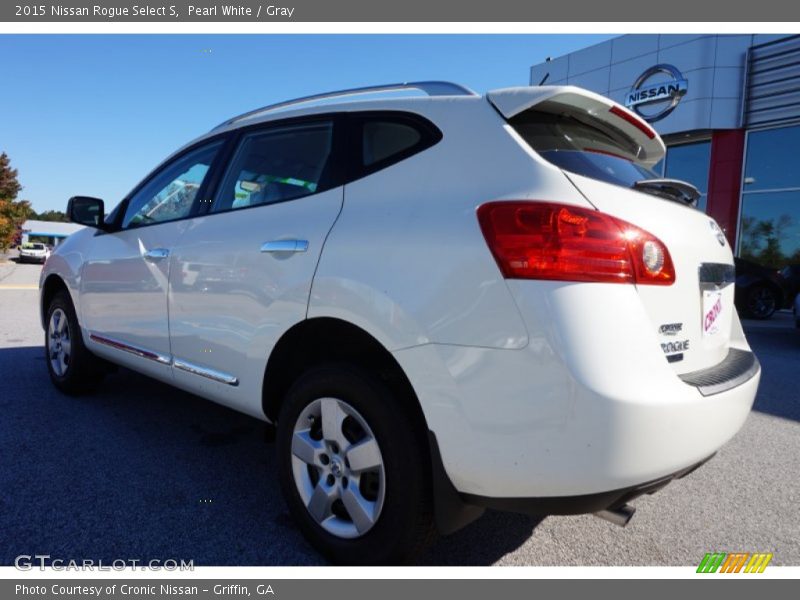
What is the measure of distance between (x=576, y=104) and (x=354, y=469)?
160 centimetres

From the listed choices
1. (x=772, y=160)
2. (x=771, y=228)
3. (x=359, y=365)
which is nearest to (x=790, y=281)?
(x=771, y=228)

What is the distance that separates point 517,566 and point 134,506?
1.73 m

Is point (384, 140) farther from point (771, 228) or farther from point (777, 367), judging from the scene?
point (771, 228)

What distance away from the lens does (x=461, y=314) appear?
1.64m

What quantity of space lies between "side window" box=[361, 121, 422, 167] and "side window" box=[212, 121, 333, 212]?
200 millimetres

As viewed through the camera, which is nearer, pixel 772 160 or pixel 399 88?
pixel 399 88

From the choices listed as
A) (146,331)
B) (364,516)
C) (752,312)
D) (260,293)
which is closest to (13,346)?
(146,331)

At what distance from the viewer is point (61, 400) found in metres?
4.04

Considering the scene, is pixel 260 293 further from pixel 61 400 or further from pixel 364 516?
pixel 61 400

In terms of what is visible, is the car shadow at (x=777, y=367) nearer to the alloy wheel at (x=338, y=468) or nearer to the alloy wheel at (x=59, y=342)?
the alloy wheel at (x=338, y=468)

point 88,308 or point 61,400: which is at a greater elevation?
point 88,308

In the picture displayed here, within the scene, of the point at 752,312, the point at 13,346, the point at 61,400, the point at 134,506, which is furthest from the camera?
the point at 752,312

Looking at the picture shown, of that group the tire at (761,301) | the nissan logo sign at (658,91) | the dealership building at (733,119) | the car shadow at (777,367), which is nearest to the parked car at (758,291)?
the tire at (761,301)

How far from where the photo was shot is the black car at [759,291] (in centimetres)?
1174
